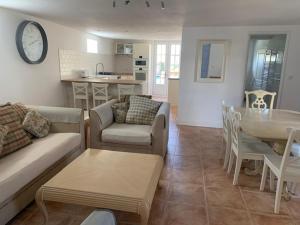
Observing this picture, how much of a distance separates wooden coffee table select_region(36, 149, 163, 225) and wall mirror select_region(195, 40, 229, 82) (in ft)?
10.3

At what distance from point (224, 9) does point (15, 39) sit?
11.1ft

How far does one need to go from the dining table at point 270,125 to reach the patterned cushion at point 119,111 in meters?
1.63

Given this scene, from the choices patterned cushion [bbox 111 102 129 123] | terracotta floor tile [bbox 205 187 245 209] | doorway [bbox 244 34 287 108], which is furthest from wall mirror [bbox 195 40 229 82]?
terracotta floor tile [bbox 205 187 245 209]

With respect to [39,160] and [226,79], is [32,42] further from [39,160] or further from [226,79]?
[226,79]

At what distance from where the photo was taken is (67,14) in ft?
12.7

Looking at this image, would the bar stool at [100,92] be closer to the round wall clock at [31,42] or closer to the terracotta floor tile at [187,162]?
the round wall clock at [31,42]

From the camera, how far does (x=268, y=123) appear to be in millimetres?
2535

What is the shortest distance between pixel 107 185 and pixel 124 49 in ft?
24.2

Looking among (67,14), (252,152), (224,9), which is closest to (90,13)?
(67,14)

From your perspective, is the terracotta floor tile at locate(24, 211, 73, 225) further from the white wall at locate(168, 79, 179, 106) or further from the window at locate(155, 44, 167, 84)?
the window at locate(155, 44, 167, 84)

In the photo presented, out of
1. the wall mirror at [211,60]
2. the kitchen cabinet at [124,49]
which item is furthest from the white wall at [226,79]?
Result: the kitchen cabinet at [124,49]

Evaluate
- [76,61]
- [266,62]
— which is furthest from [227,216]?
[76,61]

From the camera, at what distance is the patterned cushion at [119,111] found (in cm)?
332

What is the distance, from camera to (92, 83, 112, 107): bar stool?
194 inches
